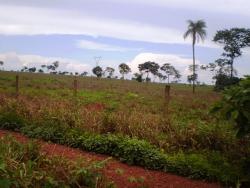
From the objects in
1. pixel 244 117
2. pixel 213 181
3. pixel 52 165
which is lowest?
pixel 213 181

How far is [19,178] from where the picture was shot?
17.8 feet

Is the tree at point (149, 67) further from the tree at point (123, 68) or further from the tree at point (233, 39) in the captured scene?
the tree at point (233, 39)

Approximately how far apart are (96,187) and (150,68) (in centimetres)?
7952

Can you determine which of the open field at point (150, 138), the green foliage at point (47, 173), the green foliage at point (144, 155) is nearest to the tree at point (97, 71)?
the open field at point (150, 138)

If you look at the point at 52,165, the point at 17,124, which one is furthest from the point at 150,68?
the point at 52,165

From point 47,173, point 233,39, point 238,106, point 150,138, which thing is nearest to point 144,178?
point 238,106

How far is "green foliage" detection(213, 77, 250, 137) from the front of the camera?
7070mm

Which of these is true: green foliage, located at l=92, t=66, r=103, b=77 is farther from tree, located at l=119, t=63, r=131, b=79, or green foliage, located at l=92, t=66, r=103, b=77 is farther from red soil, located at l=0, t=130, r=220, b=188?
red soil, located at l=0, t=130, r=220, b=188

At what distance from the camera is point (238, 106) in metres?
7.13

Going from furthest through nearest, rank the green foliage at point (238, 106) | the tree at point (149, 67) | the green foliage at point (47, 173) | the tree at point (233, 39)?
the tree at point (149, 67), the tree at point (233, 39), the green foliage at point (238, 106), the green foliage at point (47, 173)

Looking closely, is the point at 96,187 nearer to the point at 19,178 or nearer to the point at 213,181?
the point at 19,178

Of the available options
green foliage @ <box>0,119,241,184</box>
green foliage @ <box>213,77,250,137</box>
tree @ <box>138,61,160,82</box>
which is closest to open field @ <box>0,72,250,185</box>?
green foliage @ <box>0,119,241,184</box>

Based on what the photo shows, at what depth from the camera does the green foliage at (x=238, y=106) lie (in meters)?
7.07

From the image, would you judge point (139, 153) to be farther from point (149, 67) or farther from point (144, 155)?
point (149, 67)
